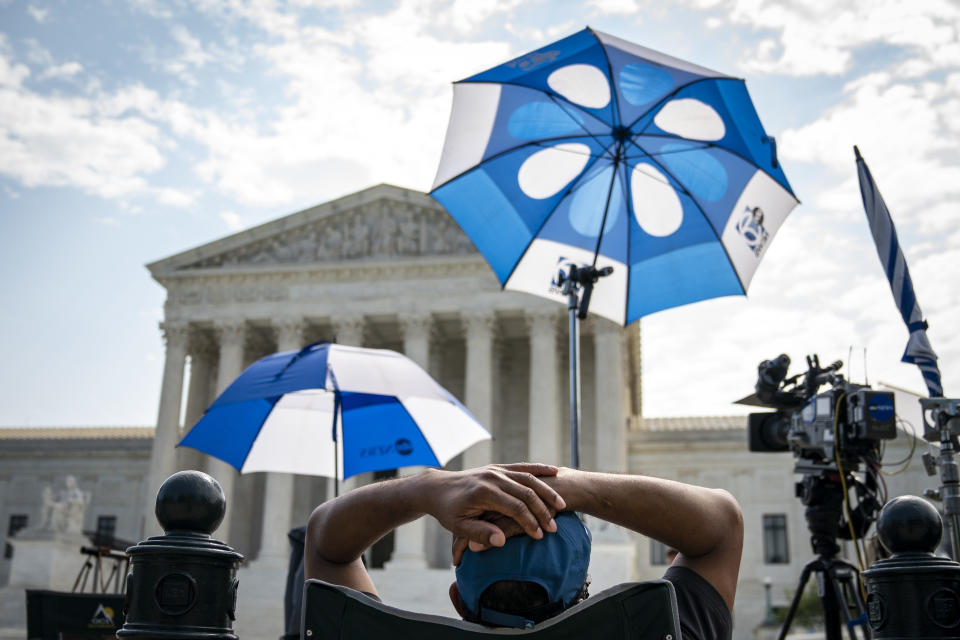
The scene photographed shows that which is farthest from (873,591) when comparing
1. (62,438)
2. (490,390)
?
(62,438)

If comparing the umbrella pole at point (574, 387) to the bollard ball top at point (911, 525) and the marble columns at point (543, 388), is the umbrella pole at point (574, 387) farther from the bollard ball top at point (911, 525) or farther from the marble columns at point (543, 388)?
the marble columns at point (543, 388)

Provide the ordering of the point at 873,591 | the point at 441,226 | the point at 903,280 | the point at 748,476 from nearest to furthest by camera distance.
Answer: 1. the point at 873,591
2. the point at 903,280
3. the point at 441,226
4. the point at 748,476

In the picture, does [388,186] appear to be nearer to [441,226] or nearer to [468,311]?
[441,226]

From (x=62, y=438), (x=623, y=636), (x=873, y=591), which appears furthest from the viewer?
(x=62, y=438)

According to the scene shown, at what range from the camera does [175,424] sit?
40188mm

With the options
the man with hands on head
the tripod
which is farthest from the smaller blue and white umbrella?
the man with hands on head

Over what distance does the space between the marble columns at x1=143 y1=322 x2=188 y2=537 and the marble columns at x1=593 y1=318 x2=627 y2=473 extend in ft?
56.9

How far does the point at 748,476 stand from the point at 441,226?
59.2 feet

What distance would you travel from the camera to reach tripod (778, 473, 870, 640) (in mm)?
6359

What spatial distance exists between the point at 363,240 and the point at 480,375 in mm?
8214

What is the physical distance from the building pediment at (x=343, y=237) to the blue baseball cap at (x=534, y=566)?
3788 cm

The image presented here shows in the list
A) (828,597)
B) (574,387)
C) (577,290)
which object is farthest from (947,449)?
(577,290)

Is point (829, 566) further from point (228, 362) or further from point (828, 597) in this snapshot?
point (228, 362)

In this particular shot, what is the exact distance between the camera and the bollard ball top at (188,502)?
2951 millimetres
